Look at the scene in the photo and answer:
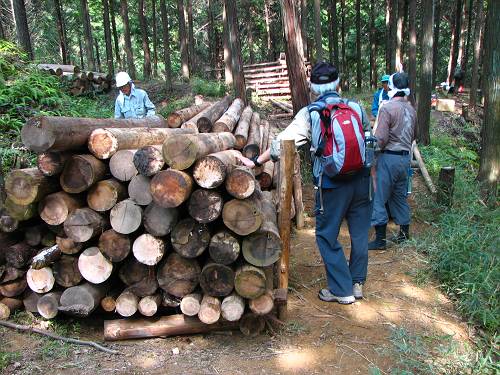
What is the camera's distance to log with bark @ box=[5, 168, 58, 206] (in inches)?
150

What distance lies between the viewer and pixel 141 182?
3.83 meters

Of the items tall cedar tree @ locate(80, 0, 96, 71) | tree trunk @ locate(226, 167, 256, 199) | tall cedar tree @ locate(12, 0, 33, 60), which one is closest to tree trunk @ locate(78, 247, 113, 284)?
tree trunk @ locate(226, 167, 256, 199)

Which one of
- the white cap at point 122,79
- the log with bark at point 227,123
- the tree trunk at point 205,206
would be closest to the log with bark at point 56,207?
the tree trunk at point 205,206

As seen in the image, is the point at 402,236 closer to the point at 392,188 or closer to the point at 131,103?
the point at 392,188

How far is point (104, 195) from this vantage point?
3.89 meters

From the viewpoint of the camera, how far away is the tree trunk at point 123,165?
3918 millimetres

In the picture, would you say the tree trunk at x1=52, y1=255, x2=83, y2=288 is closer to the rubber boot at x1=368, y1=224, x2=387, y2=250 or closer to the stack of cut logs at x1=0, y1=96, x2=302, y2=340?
the stack of cut logs at x1=0, y1=96, x2=302, y2=340

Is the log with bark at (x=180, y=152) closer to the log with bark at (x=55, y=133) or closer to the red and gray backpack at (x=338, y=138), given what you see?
the log with bark at (x=55, y=133)

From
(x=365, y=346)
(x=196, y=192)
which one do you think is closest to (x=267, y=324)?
(x=365, y=346)

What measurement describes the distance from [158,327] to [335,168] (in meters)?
2.21

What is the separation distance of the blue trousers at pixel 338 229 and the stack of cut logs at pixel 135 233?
0.63 m

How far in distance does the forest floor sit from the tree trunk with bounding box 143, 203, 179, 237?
1099 mm

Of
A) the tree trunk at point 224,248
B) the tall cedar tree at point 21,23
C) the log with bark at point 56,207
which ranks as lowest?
the tree trunk at point 224,248

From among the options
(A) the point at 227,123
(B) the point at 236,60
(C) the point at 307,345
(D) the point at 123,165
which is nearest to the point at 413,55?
(B) the point at 236,60
